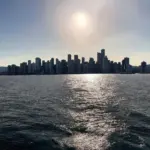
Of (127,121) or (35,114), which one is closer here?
(127,121)

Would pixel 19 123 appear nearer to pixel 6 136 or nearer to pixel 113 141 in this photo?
pixel 6 136

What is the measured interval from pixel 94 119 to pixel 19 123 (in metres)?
8.86

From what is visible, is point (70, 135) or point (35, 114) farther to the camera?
point (35, 114)

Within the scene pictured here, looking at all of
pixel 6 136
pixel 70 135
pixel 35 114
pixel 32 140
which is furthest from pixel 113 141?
pixel 35 114

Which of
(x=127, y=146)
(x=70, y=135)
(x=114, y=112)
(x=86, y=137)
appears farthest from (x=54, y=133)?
(x=114, y=112)

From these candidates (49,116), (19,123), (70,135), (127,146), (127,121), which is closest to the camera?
(127,146)

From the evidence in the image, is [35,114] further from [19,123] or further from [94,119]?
[94,119]

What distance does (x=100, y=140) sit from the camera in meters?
19.2

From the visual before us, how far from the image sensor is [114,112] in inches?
1238

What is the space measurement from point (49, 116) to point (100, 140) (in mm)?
10572

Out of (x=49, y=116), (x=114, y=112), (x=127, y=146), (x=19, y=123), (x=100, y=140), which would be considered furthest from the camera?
(x=114, y=112)

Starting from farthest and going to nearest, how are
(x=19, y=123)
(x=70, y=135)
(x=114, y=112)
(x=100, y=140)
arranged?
(x=114, y=112) → (x=19, y=123) → (x=70, y=135) → (x=100, y=140)

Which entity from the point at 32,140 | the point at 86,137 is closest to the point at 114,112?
the point at 86,137

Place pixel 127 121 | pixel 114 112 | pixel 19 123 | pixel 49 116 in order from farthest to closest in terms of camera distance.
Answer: pixel 114 112
pixel 49 116
pixel 127 121
pixel 19 123
